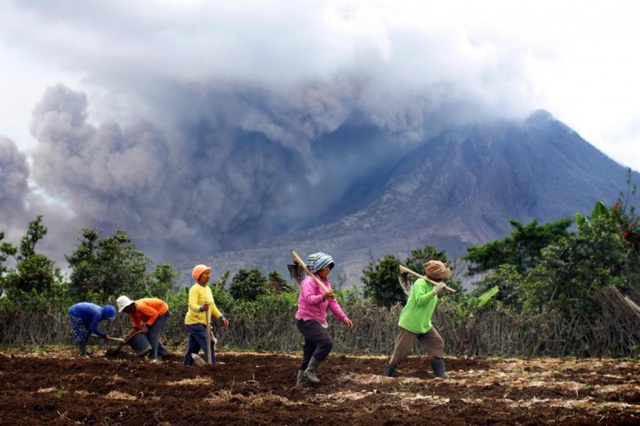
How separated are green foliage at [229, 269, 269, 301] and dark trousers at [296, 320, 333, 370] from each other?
14268 mm

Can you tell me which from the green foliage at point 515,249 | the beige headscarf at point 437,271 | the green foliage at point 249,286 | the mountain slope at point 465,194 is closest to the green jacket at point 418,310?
the beige headscarf at point 437,271

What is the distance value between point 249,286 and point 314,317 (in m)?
14.8

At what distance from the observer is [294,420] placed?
6441mm

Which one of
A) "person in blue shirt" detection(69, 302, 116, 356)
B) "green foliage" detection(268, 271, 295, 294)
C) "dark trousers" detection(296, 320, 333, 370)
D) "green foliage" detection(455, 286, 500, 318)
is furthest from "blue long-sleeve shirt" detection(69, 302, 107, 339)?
"green foliage" detection(268, 271, 295, 294)

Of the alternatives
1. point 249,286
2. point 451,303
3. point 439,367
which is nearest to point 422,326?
point 439,367

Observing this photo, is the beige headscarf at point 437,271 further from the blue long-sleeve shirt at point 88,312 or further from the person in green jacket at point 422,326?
the blue long-sleeve shirt at point 88,312

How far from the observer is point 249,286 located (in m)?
23.6

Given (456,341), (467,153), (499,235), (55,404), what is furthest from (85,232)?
(467,153)

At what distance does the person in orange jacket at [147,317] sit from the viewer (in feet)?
41.8

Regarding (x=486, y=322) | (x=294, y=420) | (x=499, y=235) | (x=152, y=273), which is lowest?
(x=294, y=420)

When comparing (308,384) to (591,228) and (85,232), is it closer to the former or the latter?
(591,228)

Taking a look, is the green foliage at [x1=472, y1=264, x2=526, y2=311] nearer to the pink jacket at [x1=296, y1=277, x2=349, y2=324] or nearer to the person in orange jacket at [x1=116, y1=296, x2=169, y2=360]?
the person in orange jacket at [x1=116, y1=296, x2=169, y2=360]

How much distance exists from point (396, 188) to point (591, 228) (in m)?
137

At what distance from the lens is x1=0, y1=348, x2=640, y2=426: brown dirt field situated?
6535mm
